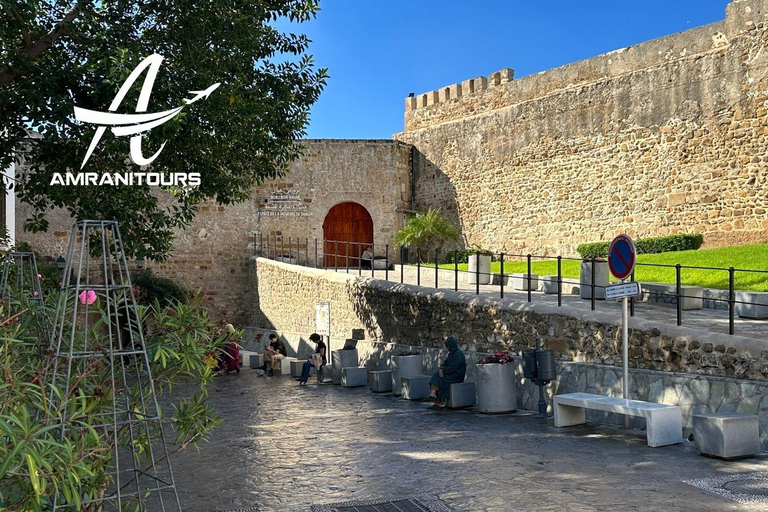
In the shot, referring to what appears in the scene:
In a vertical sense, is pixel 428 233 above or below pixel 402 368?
above

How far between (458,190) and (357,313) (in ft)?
34.5

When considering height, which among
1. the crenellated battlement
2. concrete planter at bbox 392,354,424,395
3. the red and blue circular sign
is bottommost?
concrete planter at bbox 392,354,424,395

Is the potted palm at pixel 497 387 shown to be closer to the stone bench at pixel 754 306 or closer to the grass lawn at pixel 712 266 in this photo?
the grass lawn at pixel 712 266

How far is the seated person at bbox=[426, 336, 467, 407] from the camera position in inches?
459

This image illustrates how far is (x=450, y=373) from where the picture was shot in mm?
11688

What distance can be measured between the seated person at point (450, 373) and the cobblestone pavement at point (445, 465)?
484 mm

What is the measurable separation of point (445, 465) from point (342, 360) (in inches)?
311

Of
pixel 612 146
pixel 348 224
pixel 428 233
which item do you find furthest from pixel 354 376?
pixel 348 224

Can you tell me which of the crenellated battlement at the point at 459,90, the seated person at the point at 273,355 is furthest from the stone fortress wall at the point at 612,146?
the seated person at the point at 273,355

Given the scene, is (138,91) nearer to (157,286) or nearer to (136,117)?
(136,117)

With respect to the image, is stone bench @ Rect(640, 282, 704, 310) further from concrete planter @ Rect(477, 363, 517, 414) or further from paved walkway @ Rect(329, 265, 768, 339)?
concrete planter @ Rect(477, 363, 517, 414)

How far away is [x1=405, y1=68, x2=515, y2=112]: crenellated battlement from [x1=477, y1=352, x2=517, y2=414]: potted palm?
50.7 ft


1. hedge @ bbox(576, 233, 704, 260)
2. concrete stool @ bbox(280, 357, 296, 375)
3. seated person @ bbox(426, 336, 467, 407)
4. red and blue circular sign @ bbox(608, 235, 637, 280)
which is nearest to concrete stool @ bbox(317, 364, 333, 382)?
concrete stool @ bbox(280, 357, 296, 375)

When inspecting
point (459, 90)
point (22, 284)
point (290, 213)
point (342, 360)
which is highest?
point (459, 90)
